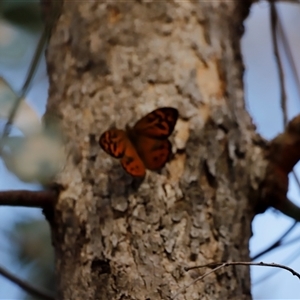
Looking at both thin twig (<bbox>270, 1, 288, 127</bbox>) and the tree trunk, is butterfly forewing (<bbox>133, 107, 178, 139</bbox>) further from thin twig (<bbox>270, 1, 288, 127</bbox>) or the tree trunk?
thin twig (<bbox>270, 1, 288, 127</bbox>)

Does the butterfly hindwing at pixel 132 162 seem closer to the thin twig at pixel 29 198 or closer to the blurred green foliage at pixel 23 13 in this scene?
the thin twig at pixel 29 198

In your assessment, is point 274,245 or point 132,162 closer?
point 132,162

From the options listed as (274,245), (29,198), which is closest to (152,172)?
(29,198)

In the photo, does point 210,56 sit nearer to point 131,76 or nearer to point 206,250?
point 131,76

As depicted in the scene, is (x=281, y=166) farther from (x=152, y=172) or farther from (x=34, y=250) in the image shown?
(x=34, y=250)

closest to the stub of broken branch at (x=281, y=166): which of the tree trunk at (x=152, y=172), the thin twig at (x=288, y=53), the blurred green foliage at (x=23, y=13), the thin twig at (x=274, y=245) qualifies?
the tree trunk at (x=152, y=172)

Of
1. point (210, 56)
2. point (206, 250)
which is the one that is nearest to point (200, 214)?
point (206, 250)
